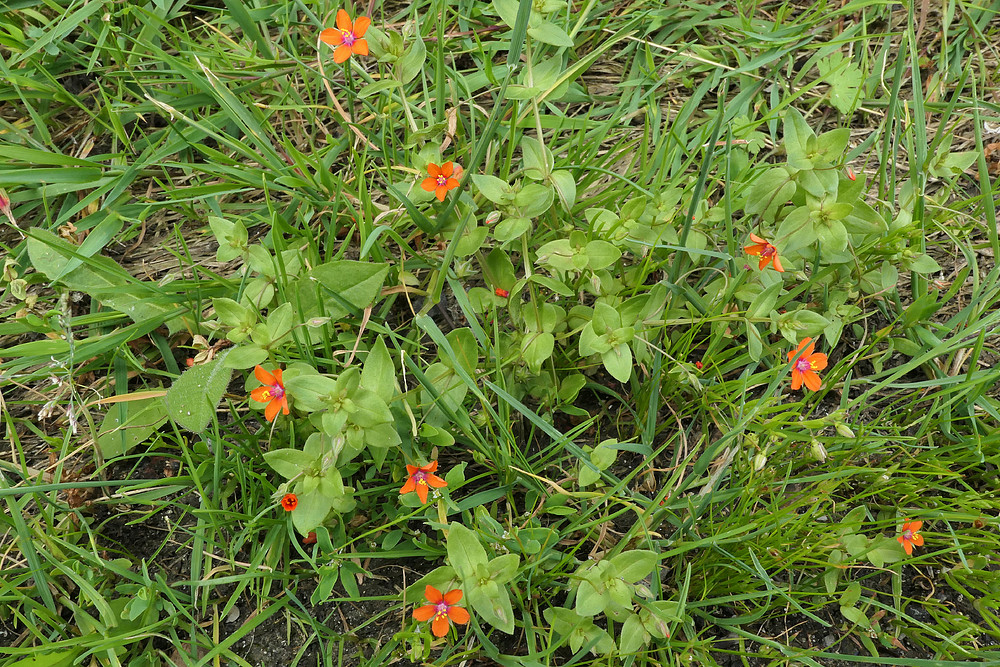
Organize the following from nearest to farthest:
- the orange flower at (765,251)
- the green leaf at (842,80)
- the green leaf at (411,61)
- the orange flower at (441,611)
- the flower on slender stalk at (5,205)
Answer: the orange flower at (441,611)
the orange flower at (765,251)
the green leaf at (411,61)
the flower on slender stalk at (5,205)
the green leaf at (842,80)

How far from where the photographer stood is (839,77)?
8.93ft

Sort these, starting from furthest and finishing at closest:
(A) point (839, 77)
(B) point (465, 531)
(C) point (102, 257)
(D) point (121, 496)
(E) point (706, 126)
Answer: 1. (A) point (839, 77)
2. (E) point (706, 126)
3. (C) point (102, 257)
4. (D) point (121, 496)
5. (B) point (465, 531)

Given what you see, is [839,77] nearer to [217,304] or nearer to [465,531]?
[465,531]

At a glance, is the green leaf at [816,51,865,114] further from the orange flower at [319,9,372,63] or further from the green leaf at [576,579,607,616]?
the green leaf at [576,579,607,616]

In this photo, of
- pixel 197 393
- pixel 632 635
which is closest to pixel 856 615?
pixel 632 635

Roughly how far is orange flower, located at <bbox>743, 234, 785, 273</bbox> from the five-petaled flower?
1343 millimetres

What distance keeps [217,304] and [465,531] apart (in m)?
0.91

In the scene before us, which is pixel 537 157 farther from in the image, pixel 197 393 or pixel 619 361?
pixel 197 393

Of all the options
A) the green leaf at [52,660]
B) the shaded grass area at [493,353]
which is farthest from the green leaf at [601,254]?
the green leaf at [52,660]

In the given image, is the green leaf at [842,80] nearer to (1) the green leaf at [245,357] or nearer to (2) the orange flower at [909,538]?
(2) the orange flower at [909,538]

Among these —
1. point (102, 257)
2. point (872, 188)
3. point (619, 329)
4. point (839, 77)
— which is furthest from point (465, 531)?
point (839, 77)

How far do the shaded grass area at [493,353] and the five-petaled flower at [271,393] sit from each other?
4.8 inches

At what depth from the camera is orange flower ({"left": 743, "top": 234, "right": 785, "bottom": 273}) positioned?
2.02 metres

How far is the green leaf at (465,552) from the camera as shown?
1.82 meters
